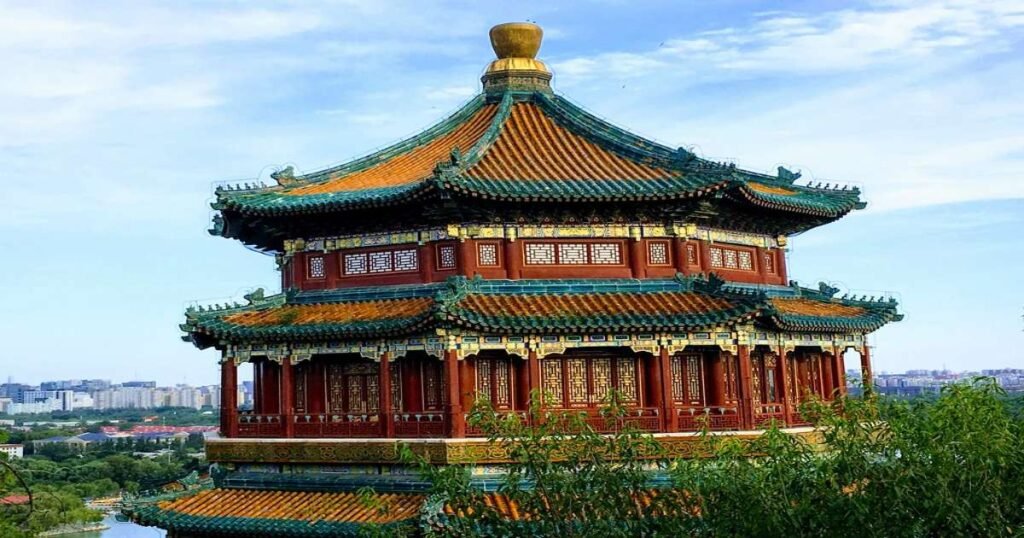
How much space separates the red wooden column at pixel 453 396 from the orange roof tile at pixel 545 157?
3744 mm

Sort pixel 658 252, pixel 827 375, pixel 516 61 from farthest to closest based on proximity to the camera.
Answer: pixel 516 61, pixel 827 375, pixel 658 252

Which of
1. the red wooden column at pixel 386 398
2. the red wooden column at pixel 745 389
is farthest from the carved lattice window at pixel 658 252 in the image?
the red wooden column at pixel 386 398

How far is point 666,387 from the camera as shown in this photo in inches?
862

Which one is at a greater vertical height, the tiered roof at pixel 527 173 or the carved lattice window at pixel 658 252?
the tiered roof at pixel 527 173

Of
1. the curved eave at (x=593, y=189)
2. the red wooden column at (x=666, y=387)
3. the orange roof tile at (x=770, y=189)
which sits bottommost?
the red wooden column at (x=666, y=387)

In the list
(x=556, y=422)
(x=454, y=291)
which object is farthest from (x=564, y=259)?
(x=556, y=422)

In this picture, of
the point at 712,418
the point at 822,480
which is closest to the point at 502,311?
the point at 712,418

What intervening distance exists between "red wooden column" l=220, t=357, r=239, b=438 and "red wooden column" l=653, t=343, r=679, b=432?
27.7 feet

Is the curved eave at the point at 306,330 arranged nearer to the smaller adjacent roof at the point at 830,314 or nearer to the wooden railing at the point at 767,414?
the wooden railing at the point at 767,414

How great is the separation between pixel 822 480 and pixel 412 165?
1393cm

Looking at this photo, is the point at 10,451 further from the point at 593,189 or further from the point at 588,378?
the point at 593,189

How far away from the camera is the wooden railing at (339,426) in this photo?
22044 millimetres

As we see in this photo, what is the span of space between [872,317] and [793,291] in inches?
72.5

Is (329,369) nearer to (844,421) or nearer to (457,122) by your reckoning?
(457,122)
